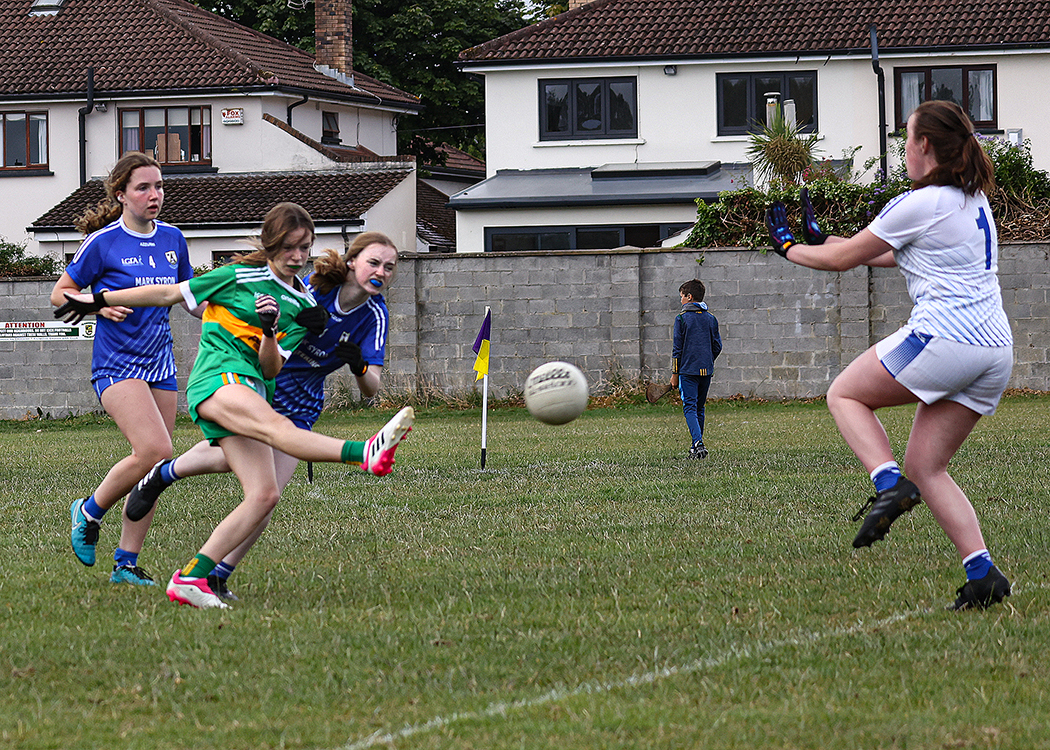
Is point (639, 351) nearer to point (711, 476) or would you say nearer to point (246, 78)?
point (711, 476)

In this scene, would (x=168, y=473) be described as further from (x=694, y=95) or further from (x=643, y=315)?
(x=694, y=95)

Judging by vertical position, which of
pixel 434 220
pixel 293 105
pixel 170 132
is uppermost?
pixel 293 105

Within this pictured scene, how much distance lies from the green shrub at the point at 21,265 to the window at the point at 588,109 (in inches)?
456

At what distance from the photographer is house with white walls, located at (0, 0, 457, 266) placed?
35.5m

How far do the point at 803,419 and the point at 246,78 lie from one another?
22888 mm

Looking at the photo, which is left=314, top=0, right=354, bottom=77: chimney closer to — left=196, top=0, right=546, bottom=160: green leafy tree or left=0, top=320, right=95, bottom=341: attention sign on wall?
left=196, top=0, right=546, bottom=160: green leafy tree

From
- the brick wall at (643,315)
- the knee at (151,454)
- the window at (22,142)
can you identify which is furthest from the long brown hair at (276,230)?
the window at (22,142)

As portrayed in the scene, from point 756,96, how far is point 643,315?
11821mm

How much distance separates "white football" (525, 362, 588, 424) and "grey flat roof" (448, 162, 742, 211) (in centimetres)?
2254

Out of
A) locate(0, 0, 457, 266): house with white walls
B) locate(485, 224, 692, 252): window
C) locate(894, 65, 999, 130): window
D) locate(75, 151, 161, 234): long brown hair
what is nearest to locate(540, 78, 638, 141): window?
locate(485, 224, 692, 252): window

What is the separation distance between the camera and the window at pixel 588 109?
32.3 metres

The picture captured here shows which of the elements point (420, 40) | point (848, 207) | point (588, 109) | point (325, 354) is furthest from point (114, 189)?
point (420, 40)

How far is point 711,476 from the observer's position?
39.7 feet

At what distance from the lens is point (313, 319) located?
252 inches
